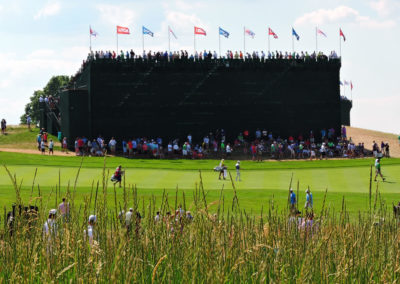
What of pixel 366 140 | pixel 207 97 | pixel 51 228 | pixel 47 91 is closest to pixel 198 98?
pixel 207 97

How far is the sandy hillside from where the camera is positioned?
7183 centimetres

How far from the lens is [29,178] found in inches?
1457

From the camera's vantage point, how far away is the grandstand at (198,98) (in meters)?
63.8

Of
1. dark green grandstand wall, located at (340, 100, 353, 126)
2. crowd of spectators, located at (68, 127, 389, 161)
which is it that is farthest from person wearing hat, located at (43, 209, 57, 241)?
dark green grandstand wall, located at (340, 100, 353, 126)

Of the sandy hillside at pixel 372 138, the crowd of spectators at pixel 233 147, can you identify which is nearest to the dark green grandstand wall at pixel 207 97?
the crowd of spectators at pixel 233 147

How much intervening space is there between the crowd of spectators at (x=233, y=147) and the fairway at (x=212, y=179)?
5.10m

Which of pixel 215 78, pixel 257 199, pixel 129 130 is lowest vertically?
pixel 257 199

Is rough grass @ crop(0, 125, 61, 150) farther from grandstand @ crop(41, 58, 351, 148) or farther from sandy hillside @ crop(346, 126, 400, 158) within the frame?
sandy hillside @ crop(346, 126, 400, 158)

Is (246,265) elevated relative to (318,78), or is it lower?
lower

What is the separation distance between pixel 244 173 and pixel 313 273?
38.0 meters

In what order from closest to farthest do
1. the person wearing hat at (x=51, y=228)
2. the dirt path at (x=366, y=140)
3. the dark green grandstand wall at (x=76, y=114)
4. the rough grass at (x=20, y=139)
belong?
the person wearing hat at (x=51, y=228) < the dirt path at (x=366, y=140) < the dark green grandstand wall at (x=76, y=114) < the rough grass at (x=20, y=139)

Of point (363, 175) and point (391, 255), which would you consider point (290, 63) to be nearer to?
point (363, 175)

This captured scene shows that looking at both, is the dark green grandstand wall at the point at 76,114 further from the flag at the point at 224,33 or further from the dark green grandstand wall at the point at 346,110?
the dark green grandstand wall at the point at 346,110

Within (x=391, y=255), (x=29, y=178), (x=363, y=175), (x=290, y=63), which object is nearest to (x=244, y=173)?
(x=363, y=175)
